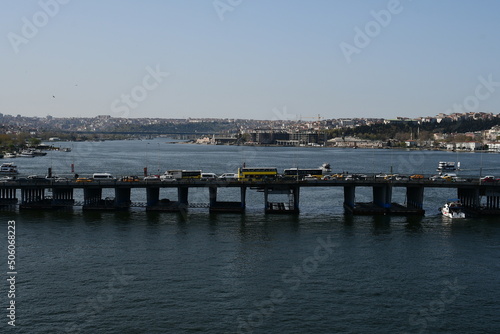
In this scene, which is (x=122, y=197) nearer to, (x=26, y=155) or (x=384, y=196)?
(x=384, y=196)

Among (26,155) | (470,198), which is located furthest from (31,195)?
(26,155)

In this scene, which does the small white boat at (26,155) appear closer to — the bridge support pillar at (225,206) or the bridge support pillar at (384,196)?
the bridge support pillar at (225,206)

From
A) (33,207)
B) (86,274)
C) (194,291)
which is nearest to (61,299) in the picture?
(86,274)

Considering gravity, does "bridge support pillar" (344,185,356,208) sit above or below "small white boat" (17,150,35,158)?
below

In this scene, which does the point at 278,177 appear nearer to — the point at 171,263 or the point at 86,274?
the point at 171,263

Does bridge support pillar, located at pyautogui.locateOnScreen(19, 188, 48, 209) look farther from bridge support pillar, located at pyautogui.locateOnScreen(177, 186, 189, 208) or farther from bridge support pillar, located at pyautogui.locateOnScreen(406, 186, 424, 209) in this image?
bridge support pillar, located at pyautogui.locateOnScreen(406, 186, 424, 209)

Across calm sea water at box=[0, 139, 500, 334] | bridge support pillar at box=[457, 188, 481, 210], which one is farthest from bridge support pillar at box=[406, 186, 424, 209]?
bridge support pillar at box=[457, 188, 481, 210]
